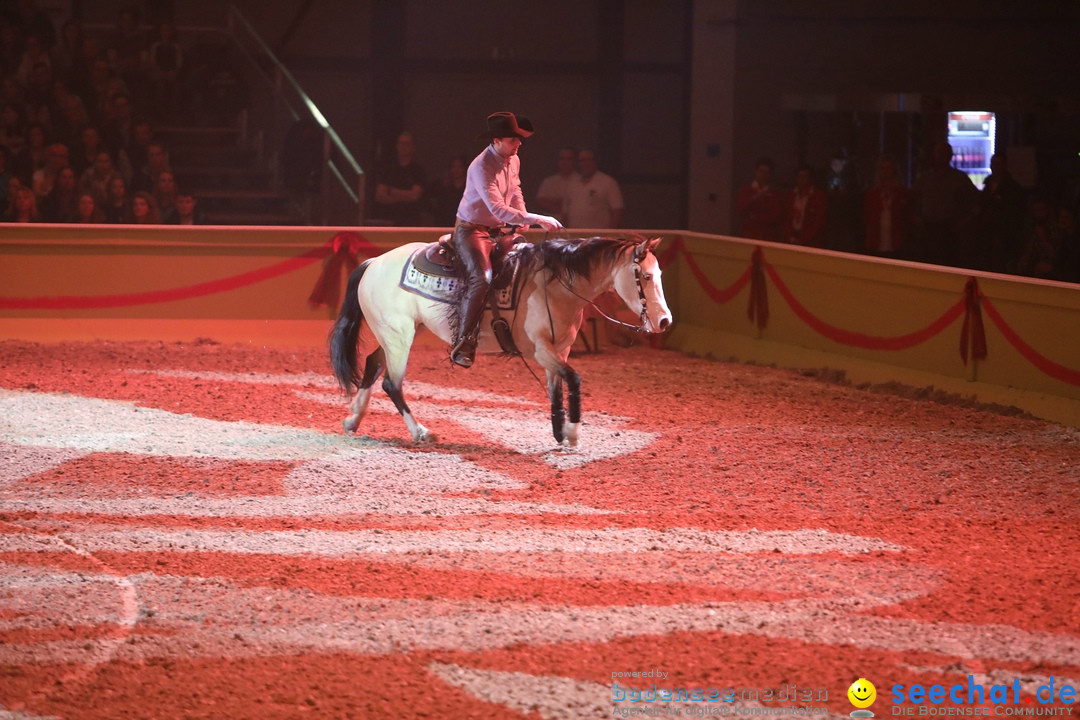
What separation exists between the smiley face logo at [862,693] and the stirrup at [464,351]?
15.6ft

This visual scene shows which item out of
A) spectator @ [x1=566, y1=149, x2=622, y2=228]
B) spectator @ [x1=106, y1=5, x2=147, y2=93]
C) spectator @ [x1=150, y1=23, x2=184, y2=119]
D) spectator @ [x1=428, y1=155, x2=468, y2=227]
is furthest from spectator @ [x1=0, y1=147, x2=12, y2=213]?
spectator @ [x1=566, y1=149, x2=622, y2=228]

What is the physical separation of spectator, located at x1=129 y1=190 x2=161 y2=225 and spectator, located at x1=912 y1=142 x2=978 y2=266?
857 centimetres

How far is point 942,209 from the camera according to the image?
1510cm

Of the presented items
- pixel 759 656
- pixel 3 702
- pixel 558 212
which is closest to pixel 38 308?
pixel 558 212

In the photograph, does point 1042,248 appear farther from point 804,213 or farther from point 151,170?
point 151,170

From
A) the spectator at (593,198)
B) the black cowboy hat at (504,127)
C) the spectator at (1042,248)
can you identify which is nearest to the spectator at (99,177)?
the spectator at (593,198)

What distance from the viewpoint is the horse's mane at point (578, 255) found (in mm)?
9062

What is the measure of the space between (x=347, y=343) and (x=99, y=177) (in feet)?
22.9

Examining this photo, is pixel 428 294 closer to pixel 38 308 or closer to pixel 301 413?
pixel 301 413

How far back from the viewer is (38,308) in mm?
13789

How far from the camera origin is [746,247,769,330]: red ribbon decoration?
44.7 ft

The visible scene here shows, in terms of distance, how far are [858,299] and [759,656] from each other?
7.59 metres

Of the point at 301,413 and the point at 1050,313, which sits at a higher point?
the point at 1050,313

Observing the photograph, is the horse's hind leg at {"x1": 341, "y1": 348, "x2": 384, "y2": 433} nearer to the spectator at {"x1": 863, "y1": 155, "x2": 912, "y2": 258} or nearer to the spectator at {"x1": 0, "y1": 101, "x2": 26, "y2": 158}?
the spectator at {"x1": 863, "y1": 155, "x2": 912, "y2": 258}
